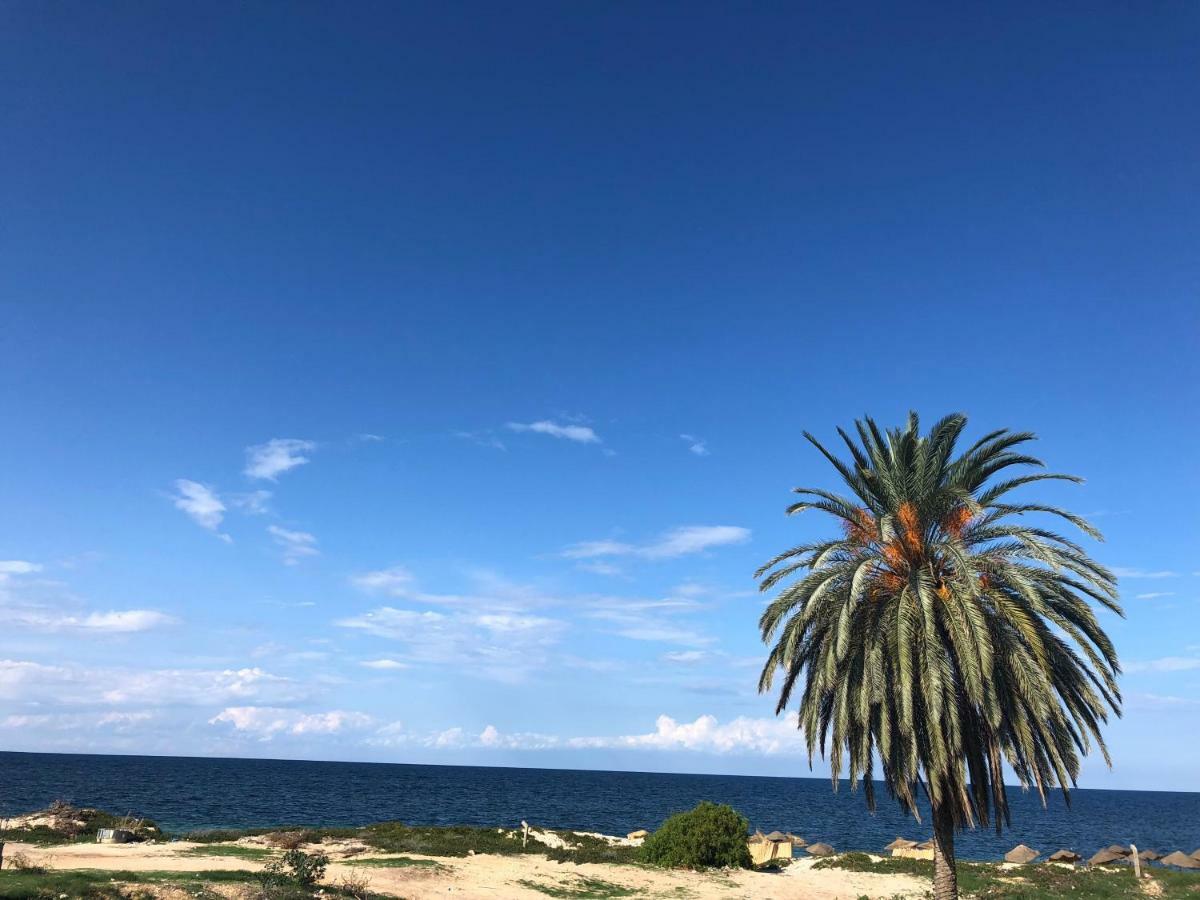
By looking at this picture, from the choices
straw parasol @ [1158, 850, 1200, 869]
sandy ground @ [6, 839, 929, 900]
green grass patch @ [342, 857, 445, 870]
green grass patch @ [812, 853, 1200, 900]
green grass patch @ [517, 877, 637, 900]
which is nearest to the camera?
green grass patch @ [517, 877, 637, 900]

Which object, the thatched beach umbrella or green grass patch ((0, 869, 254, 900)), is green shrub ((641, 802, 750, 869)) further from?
the thatched beach umbrella

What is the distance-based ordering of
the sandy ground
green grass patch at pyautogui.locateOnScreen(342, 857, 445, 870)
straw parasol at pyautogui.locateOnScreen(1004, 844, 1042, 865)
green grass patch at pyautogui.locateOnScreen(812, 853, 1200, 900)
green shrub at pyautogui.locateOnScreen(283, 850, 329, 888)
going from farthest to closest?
1. straw parasol at pyautogui.locateOnScreen(1004, 844, 1042, 865)
2. green grass patch at pyautogui.locateOnScreen(342, 857, 445, 870)
3. green grass patch at pyautogui.locateOnScreen(812, 853, 1200, 900)
4. the sandy ground
5. green shrub at pyautogui.locateOnScreen(283, 850, 329, 888)

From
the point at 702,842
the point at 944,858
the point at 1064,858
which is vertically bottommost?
the point at 1064,858

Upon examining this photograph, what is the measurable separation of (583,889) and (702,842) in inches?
343

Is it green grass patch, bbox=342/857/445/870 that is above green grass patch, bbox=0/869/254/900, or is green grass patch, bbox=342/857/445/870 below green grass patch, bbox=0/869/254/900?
below

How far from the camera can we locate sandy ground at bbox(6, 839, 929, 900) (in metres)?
27.8

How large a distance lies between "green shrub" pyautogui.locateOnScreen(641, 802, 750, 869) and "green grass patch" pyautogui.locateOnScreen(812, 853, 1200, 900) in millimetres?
5841

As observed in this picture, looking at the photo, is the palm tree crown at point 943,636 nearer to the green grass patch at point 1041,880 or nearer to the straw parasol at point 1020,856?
the green grass patch at point 1041,880

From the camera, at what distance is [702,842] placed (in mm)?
35375

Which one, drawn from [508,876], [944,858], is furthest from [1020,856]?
[944,858]

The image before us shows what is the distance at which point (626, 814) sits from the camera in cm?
9738

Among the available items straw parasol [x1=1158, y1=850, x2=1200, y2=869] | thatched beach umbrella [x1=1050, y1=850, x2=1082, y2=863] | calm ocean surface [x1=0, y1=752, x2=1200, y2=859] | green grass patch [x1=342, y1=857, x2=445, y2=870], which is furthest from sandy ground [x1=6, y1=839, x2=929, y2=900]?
straw parasol [x1=1158, y1=850, x2=1200, y2=869]

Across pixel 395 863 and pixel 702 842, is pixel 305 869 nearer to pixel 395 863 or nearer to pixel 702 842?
pixel 395 863

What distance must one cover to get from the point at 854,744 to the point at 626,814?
86320 mm
